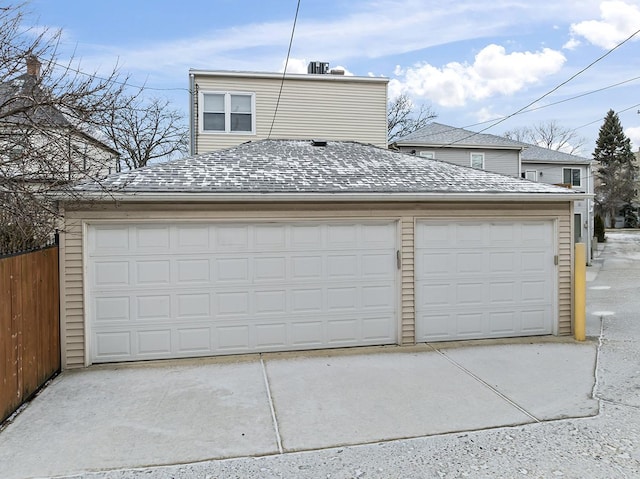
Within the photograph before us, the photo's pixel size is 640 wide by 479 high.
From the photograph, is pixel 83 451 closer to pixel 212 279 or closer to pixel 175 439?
pixel 175 439

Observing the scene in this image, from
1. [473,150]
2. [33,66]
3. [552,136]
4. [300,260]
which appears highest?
[552,136]

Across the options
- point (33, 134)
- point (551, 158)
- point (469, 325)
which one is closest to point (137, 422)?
point (33, 134)

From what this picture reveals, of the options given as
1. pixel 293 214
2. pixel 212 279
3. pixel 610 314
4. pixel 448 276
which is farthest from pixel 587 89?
pixel 212 279

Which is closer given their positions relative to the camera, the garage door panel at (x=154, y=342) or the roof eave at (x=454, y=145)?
the garage door panel at (x=154, y=342)

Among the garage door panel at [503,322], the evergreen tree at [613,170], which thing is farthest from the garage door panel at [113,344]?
the evergreen tree at [613,170]

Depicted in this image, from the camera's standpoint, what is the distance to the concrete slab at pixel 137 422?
13.0 feet

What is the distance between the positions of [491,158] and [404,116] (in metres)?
9.50

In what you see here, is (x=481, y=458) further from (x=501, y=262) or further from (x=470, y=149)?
(x=470, y=149)

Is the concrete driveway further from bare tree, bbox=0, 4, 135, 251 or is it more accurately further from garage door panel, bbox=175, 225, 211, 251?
bare tree, bbox=0, 4, 135, 251

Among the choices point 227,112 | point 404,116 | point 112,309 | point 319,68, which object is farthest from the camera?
point 404,116

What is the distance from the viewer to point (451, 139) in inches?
873

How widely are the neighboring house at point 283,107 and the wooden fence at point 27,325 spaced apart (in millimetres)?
7568

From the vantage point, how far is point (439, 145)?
21594mm

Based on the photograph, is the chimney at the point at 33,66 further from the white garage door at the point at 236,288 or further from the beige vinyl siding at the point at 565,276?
the beige vinyl siding at the point at 565,276
